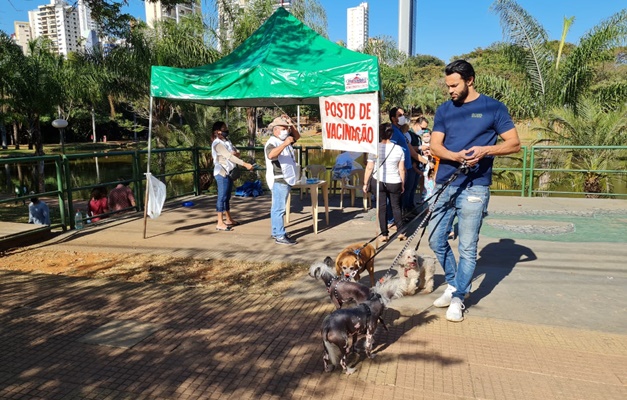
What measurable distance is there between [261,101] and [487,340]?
7110mm

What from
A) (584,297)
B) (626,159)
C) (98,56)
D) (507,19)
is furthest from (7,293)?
(98,56)

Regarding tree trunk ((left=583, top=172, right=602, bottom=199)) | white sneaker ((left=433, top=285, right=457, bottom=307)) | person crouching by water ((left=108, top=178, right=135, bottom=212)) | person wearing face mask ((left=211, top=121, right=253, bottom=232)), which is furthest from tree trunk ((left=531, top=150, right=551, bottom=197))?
person crouching by water ((left=108, top=178, right=135, bottom=212))

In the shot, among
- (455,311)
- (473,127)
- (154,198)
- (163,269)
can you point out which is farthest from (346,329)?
(154,198)

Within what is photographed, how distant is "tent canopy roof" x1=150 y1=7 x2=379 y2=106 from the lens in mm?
5875

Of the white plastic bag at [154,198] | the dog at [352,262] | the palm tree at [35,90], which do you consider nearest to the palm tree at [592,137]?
the dog at [352,262]

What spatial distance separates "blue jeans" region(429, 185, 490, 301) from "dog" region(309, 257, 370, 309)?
906 millimetres

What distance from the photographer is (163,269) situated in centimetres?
527

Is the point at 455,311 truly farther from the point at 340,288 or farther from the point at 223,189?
the point at 223,189

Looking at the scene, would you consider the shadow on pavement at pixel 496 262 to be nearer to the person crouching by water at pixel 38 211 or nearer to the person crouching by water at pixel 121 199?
the person crouching by water at pixel 121 199

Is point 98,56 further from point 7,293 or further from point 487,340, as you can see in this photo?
point 487,340

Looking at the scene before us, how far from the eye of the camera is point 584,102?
12.8 meters

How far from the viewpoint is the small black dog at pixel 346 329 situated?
2852mm

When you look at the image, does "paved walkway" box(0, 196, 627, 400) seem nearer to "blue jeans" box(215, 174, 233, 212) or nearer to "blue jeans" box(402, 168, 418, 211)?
"blue jeans" box(215, 174, 233, 212)

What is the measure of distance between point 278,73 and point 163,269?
2965 mm
